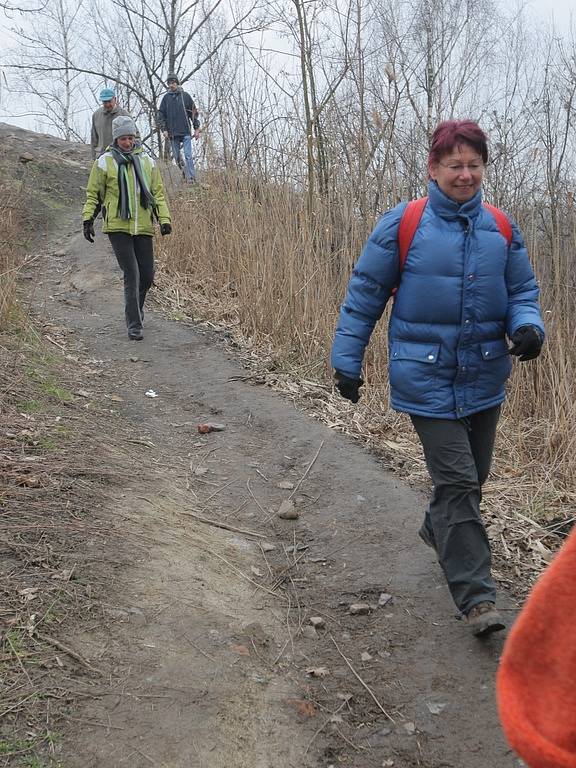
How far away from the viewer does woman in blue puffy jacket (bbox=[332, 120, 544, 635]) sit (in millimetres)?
2598

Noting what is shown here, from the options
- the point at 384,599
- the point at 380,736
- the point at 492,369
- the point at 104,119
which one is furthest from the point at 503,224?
the point at 104,119

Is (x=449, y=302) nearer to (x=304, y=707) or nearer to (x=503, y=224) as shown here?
(x=503, y=224)

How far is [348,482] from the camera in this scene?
396 centimetres

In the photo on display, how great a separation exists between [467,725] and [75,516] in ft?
5.35

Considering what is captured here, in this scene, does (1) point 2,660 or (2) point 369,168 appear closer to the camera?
(1) point 2,660

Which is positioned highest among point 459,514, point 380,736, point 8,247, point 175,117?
point 175,117

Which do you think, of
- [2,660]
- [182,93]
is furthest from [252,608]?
[182,93]

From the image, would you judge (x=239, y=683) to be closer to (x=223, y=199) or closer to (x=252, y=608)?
(x=252, y=608)

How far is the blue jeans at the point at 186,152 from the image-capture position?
8367 mm

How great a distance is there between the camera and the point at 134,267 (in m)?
6.47

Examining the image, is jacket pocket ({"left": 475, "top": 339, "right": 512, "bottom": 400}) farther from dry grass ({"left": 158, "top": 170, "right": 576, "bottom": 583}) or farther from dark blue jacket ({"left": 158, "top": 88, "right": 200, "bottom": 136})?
dark blue jacket ({"left": 158, "top": 88, "right": 200, "bottom": 136})

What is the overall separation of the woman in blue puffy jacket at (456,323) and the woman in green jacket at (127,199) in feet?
13.2

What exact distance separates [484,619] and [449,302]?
41.9 inches

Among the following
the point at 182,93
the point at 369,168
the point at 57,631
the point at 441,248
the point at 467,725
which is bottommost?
the point at 467,725
